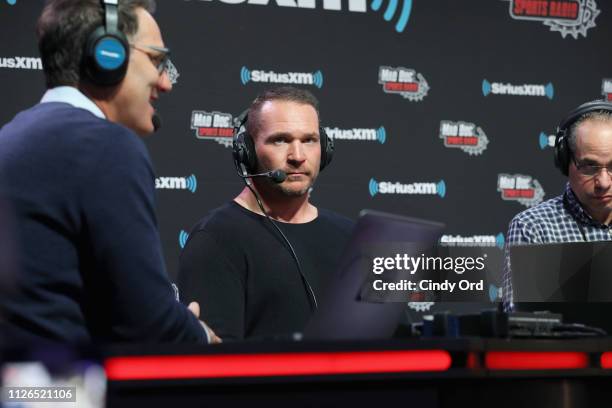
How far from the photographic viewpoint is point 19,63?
4441mm

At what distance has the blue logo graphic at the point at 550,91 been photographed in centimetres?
540

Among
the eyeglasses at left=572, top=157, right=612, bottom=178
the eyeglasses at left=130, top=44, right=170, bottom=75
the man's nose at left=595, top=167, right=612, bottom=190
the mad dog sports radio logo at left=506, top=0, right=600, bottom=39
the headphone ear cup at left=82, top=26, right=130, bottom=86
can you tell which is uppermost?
the mad dog sports radio logo at left=506, top=0, right=600, bottom=39

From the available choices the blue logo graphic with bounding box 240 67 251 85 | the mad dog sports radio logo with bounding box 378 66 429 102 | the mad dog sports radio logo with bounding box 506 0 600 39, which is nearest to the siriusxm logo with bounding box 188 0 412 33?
the mad dog sports radio logo with bounding box 378 66 429 102

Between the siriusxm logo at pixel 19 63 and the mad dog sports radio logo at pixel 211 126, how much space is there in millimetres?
804

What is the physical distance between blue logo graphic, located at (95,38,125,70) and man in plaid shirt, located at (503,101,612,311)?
2.04 meters

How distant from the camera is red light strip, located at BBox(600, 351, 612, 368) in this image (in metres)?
1.76

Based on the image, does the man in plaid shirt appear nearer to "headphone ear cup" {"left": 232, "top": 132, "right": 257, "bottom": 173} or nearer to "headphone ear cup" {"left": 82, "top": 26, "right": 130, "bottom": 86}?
"headphone ear cup" {"left": 232, "top": 132, "right": 257, "bottom": 173}

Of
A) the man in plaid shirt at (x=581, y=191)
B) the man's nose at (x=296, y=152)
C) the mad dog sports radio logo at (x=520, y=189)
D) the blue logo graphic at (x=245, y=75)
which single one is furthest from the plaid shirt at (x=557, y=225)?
the blue logo graphic at (x=245, y=75)

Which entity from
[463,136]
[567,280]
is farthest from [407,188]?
[567,280]

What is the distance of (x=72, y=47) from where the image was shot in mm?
2020

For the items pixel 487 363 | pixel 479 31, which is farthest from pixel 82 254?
pixel 479 31

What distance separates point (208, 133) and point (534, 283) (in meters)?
2.67

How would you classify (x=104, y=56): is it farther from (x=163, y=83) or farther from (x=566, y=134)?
(x=566, y=134)

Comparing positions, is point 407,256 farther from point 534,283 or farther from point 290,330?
point 290,330
